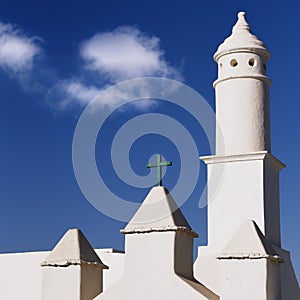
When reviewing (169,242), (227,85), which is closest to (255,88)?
(227,85)

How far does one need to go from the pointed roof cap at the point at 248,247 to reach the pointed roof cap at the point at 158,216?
1027 mm

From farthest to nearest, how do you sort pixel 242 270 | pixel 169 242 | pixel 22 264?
1. pixel 22 264
2. pixel 169 242
3. pixel 242 270

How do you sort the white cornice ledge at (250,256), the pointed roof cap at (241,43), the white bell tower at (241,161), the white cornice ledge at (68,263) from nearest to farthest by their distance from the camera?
1. the white cornice ledge at (250,256)
2. the white cornice ledge at (68,263)
3. the white bell tower at (241,161)
4. the pointed roof cap at (241,43)

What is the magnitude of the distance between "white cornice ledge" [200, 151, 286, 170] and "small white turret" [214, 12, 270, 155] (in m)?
0.18

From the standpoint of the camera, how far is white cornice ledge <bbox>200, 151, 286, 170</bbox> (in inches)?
623

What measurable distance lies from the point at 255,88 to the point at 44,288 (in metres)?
6.53

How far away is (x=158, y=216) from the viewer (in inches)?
509

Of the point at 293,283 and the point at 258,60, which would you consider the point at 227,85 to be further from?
the point at 293,283

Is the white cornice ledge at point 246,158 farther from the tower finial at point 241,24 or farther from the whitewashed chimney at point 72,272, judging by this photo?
the whitewashed chimney at point 72,272

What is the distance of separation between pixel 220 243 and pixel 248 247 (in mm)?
3969

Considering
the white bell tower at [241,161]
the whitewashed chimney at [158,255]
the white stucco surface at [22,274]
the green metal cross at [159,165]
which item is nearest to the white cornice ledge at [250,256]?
the whitewashed chimney at [158,255]

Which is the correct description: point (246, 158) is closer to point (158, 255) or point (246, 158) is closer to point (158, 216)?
point (158, 216)

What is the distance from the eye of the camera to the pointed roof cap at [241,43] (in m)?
16.8

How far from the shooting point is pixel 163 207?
13.0m
